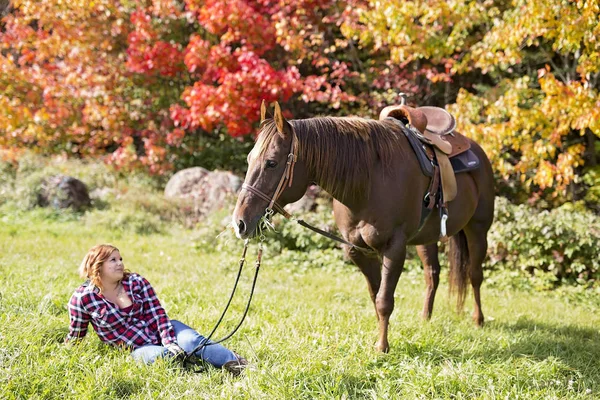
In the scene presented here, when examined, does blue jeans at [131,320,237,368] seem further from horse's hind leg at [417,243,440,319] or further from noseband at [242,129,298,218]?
horse's hind leg at [417,243,440,319]

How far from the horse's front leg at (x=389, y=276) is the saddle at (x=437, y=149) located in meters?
0.43

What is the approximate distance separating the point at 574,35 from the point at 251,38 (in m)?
5.11

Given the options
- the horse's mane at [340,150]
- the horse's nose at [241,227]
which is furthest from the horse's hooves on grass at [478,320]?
the horse's nose at [241,227]

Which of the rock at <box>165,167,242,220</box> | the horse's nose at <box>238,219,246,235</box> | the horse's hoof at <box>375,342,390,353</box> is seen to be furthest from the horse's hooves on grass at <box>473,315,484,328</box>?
the rock at <box>165,167,242,220</box>

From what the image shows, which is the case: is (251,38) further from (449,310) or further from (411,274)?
(449,310)

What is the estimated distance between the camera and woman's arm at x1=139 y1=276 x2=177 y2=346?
10.7 ft

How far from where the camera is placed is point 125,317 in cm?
329

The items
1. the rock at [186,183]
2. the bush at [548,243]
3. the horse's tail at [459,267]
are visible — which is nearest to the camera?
the horse's tail at [459,267]

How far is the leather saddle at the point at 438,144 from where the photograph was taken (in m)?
3.72

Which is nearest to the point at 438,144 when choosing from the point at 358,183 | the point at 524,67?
the point at 358,183

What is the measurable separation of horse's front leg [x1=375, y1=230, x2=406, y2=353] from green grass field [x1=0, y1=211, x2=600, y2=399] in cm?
19

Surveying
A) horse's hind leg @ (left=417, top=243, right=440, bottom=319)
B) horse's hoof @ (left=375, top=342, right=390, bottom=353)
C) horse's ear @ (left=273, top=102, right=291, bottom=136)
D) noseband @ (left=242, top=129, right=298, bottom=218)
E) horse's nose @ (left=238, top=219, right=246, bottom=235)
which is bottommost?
horse's hoof @ (left=375, top=342, right=390, bottom=353)

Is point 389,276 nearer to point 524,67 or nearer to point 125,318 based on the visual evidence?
point 125,318

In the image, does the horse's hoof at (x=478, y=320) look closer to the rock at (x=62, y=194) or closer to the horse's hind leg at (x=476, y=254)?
the horse's hind leg at (x=476, y=254)
